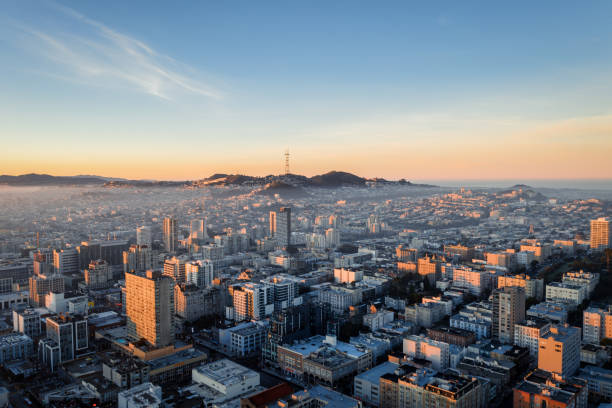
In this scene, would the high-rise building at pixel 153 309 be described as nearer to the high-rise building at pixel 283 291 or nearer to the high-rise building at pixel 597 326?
the high-rise building at pixel 283 291

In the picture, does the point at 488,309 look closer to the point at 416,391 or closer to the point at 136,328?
the point at 416,391

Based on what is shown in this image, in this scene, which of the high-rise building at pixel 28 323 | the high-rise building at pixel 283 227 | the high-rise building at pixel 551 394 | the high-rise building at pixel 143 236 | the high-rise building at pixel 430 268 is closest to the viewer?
the high-rise building at pixel 551 394

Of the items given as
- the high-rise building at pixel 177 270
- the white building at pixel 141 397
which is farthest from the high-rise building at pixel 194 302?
the white building at pixel 141 397

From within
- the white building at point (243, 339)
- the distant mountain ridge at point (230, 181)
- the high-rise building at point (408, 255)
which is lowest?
the white building at point (243, 339)

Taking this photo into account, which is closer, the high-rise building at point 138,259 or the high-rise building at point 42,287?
the high-rise building at point 42,287

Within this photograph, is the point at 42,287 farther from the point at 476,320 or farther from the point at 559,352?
the point at 559,352

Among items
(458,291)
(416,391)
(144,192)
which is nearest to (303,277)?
(458,291)
